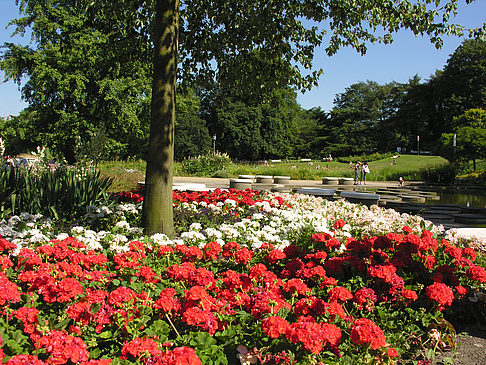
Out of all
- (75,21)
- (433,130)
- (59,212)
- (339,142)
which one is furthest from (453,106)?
(59,212)

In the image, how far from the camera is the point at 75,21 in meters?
25.2

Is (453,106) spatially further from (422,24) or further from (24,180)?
(24,180)

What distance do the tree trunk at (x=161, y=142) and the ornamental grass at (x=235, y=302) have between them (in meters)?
0.88

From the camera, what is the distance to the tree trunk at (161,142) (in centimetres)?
515

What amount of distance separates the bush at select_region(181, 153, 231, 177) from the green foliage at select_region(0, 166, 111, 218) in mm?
19611

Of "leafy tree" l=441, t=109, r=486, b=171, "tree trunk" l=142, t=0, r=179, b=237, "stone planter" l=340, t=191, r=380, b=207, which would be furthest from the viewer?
"leafy tree" l=441, t=109, r=486, b=171

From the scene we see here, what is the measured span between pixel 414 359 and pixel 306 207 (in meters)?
5.03

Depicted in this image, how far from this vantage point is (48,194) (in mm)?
6062

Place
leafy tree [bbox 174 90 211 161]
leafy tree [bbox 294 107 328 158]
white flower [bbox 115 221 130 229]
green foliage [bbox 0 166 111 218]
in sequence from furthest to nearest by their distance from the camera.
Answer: leafy tree [bbox 294 107 328 158]
leafy tree [bbox 174 90 211 161]
green foliage [bbox 0 166 111 218]
white flower [bbox 115 221 130 229]

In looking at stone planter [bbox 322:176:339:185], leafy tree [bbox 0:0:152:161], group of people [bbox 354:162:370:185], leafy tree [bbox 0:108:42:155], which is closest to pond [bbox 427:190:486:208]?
stone planter [bbox 322:176:339:185]

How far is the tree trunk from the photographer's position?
5.15 meters

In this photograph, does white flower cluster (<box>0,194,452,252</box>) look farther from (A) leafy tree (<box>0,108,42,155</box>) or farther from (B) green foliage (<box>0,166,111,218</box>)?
(A) leafy tree (<box>0,108,42,155</box>)

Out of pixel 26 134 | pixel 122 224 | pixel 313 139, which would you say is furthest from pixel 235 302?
pixel 313 139

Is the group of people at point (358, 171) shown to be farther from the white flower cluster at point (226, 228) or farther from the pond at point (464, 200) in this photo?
the white flower cluster at point (226, 228)
